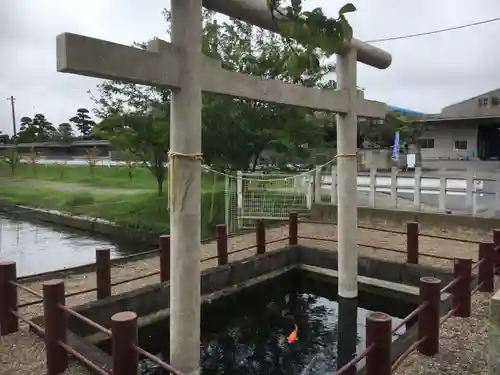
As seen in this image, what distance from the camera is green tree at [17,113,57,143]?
4894cm

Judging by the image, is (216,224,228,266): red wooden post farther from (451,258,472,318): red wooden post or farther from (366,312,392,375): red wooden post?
(366,312,392,375): red wooden post

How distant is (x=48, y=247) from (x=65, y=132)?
39.3 m

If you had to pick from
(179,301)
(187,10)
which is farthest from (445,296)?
(187,10)

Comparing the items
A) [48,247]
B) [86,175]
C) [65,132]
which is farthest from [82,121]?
[48,247]

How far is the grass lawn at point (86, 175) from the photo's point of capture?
2609 cm

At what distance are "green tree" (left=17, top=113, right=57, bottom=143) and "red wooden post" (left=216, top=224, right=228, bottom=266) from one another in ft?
159

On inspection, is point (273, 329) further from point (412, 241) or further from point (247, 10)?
point (247, 10)

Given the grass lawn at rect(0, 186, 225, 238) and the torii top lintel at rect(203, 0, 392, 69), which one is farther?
the grass lawn at rect(0, 186, 225, 238)

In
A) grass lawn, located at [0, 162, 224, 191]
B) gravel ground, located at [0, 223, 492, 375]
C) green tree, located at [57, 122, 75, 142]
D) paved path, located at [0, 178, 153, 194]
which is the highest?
green tree, located at [57, 122, 75, 142]

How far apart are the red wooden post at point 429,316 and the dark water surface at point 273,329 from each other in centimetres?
137

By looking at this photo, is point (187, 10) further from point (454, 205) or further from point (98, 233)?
point (98, 233)

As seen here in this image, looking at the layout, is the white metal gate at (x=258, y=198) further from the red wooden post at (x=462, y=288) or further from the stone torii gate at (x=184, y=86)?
the stone torii gate at (x=184, y=86)

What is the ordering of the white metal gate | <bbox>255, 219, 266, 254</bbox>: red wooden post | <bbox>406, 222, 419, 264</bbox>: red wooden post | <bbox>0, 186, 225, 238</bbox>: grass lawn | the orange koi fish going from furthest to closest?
1. <bbox>0, 186, 225, 238</bbox>: grass lawn
2. the white metal gate
3. <bbox>255, 219, 266, 254</bbox>: red wooden post
4. <bbox>406, 222, 419, 264</bbox>: red wooden post
5. the orange koi fish

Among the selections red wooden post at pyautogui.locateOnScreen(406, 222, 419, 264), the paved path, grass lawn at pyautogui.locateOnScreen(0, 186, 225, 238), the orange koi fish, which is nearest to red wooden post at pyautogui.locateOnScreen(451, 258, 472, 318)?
red wooden post at pyautogui.locateOnScreen(406, 222, 419, 264)
